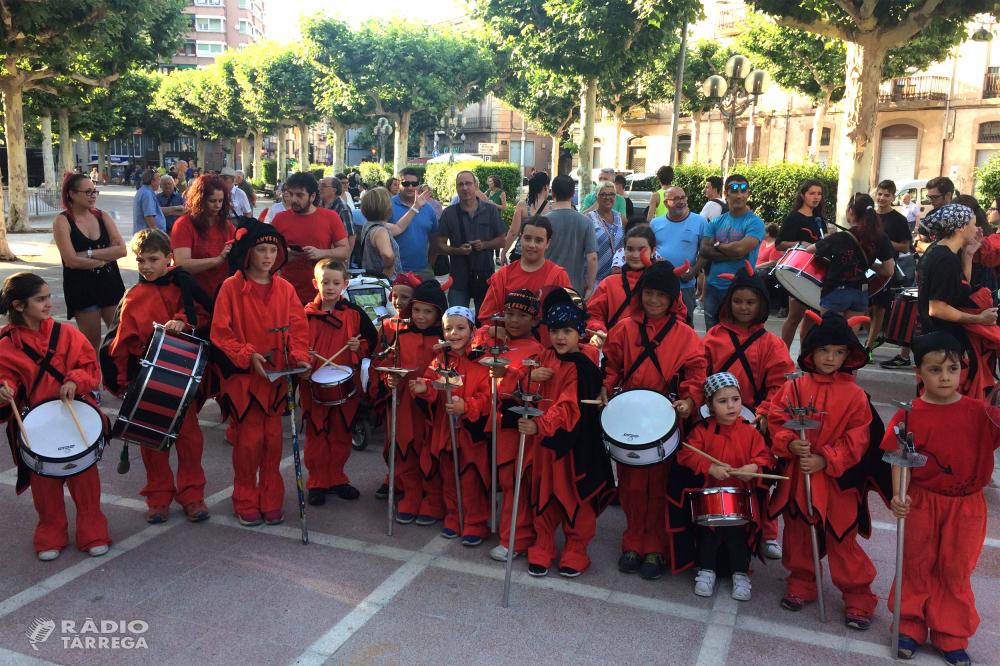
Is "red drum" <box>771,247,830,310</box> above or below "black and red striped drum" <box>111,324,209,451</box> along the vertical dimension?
above

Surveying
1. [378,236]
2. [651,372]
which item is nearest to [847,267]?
[651,372]

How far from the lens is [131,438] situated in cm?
453

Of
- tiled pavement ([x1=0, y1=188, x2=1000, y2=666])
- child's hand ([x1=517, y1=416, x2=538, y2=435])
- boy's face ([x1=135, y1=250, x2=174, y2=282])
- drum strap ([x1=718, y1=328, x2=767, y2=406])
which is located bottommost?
tiled pavement ([x1=0, y1=188, x2=1000, y2=666])

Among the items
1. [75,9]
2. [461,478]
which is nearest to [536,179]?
[461,478]

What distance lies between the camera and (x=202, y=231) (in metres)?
5.91

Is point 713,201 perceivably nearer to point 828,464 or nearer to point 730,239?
point 730,239

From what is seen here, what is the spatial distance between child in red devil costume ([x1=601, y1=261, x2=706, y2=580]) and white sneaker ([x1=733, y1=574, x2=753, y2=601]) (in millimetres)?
417

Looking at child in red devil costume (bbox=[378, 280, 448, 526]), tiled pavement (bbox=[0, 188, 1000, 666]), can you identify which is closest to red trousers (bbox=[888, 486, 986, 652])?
tiled pavement (bbox=[0, 188, 1000, 666])

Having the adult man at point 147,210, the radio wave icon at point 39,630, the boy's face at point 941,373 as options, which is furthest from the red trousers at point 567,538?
the adult man at point 147,210

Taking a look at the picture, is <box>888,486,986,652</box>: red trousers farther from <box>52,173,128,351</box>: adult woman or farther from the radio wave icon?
<box>52,173,128,351</box>: adult woman

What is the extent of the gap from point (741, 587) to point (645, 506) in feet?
2.12

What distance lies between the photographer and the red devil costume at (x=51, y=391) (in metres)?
4.44

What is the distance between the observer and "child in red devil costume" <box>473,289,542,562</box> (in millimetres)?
4637

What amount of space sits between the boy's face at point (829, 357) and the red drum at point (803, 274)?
3168 mm
